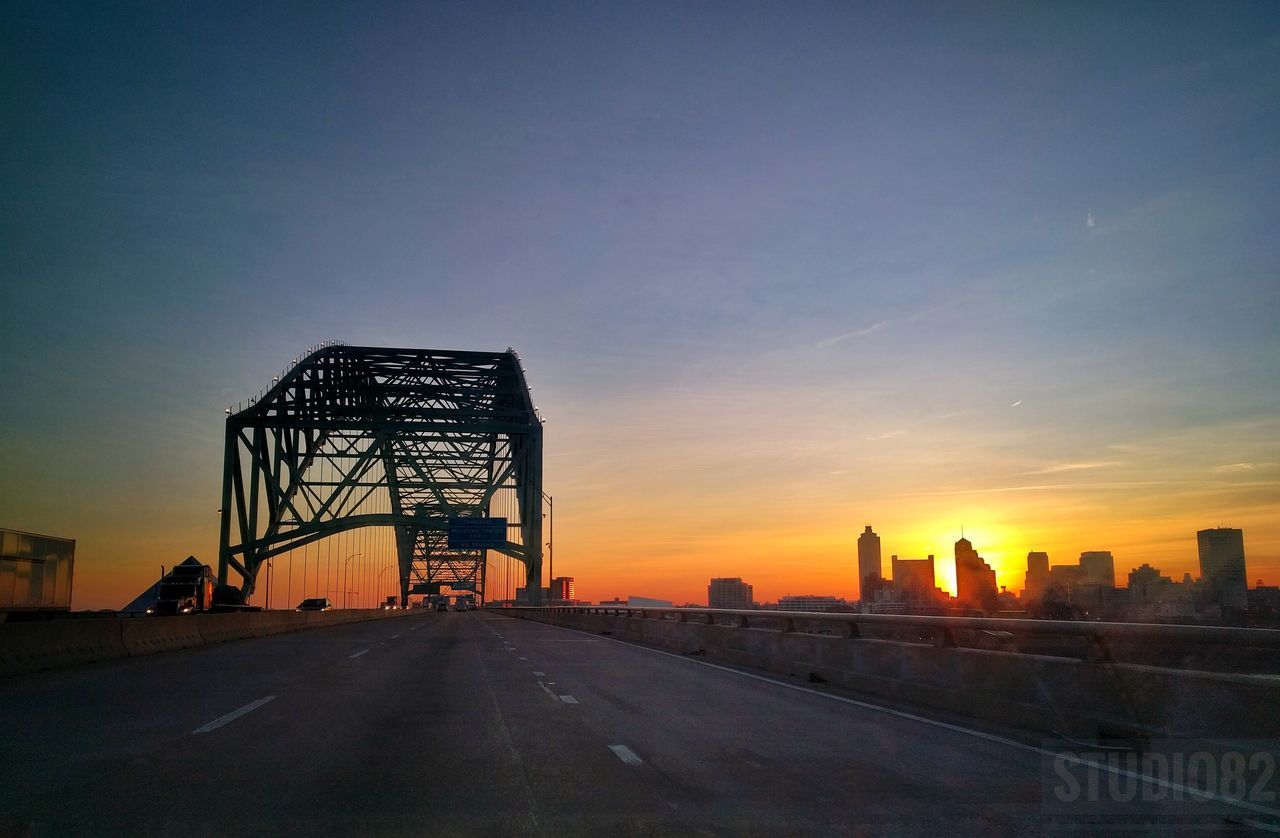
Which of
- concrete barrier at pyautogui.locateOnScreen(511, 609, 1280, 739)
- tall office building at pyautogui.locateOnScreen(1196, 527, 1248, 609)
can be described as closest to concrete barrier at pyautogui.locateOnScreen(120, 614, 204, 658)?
concrete barrier at pyautogui.locateOnScreen(511, 609, 1280, 739)

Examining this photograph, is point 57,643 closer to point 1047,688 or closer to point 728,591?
point 1047,688

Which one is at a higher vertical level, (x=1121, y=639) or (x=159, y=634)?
(x=1121, y=639)

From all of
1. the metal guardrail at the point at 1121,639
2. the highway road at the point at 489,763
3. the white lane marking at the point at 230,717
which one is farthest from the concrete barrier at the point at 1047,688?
the white lane marking at the point at 230,717

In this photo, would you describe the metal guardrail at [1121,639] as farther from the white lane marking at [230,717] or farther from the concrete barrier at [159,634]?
the concrete barrier at [159,634]

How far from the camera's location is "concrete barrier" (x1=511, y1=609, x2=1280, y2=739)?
797 cm

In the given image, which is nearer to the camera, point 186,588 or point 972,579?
point 972,579

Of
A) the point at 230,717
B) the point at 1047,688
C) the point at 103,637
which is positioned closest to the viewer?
the point at 1047,688

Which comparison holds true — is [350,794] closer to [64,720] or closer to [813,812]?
[813,812]

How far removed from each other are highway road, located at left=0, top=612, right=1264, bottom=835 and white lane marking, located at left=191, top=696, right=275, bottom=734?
57 mm

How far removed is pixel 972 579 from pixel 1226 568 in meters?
6.67

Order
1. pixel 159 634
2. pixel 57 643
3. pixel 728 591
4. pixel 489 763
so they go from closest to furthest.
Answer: pixel 489 763, pixel 57 643, pixel 159 634, pixel 728 591

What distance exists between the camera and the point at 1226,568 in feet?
43.9

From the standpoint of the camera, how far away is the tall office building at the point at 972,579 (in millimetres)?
19375

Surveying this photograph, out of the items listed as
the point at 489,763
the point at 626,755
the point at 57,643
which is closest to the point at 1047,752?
the point at 626,755
